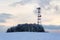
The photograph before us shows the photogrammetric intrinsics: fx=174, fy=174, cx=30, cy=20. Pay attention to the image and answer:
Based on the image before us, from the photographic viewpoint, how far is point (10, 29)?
65000 millimetres

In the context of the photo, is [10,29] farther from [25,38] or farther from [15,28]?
[25,38]

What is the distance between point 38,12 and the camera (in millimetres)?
43969

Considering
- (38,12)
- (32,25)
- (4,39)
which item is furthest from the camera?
(32,25)

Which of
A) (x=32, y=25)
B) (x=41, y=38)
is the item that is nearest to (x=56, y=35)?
(x=41, y=38)

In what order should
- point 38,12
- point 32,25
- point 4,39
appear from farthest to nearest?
point 32,25 < point 38,12 < point 4,39

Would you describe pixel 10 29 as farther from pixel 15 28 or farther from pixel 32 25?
pixel 32 25

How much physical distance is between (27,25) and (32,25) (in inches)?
70.1

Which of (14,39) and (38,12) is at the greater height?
(38,12)

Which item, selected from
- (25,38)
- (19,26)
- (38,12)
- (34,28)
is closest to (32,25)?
(34,28)

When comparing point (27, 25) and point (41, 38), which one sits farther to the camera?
point (27, 25)

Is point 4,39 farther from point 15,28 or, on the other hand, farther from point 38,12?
point 15,28

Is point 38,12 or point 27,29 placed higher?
point 38,12

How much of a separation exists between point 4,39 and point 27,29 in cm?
4630

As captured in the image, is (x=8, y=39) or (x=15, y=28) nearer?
(x=8, y=39)
